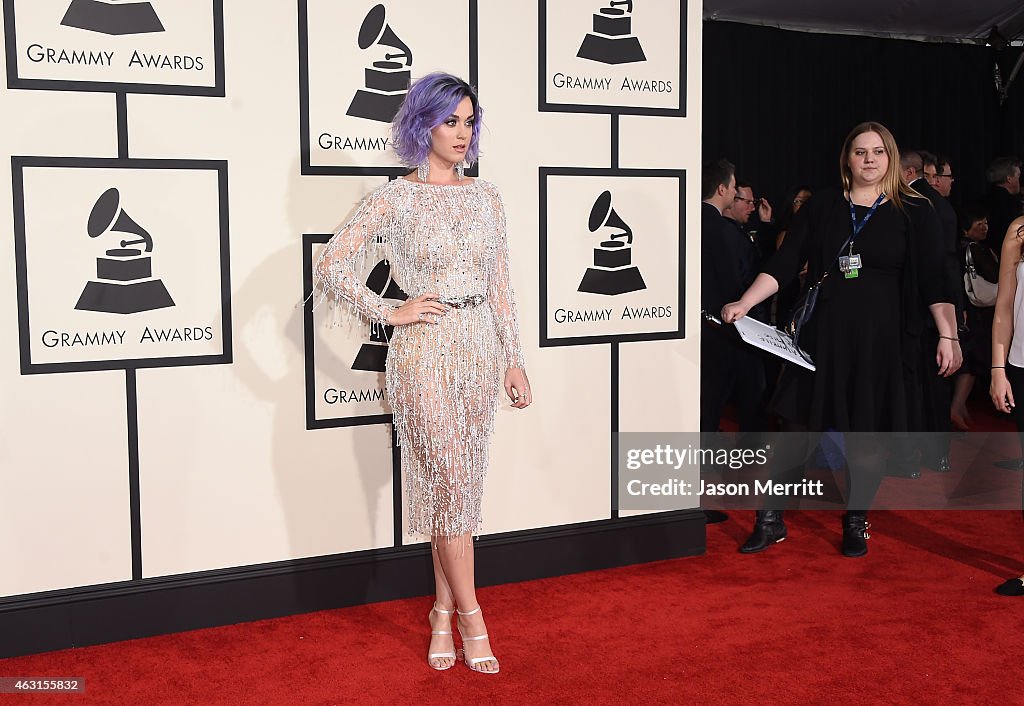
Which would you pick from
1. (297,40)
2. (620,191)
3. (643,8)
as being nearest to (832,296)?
(620,191)

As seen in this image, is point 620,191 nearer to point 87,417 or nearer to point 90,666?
point 87,417

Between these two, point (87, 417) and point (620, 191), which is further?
point (620, 191)

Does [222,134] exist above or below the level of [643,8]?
below

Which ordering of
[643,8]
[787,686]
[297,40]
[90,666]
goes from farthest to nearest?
[643,8] < [297,40] < [90,666] < [787,686]

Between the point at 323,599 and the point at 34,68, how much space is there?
5.97ft

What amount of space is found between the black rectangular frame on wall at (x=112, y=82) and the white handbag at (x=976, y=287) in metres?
4.14

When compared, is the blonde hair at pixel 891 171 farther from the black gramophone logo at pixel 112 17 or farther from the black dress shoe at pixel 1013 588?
the black gramophone logo at pixel 112 17

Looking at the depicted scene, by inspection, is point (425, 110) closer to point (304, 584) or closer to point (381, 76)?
point (381, 76)

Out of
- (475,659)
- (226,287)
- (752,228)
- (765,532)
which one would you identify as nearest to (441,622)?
(475,659)

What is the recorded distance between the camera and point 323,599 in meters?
3.45

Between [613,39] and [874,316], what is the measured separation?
1.35 meters

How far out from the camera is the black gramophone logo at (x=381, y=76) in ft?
10.9

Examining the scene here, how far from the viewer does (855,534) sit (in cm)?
399

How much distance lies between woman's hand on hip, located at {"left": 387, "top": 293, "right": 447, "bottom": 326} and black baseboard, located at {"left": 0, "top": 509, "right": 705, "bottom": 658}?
42.1 inches
